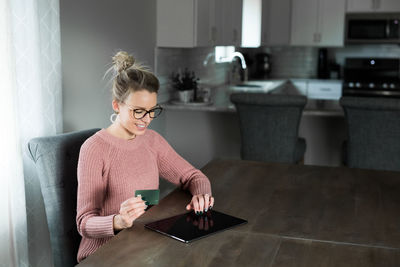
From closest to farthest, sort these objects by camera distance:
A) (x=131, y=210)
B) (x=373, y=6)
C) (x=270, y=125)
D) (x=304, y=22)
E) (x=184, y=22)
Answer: (x=131, y=210) → (x=270, y=125) → (x=184, y=22) → (x=373, y=6) → (x=304, y=22)

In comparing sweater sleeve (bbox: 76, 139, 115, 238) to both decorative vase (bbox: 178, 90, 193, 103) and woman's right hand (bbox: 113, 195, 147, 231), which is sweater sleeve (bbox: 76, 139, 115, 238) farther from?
decorative vase (bbox: 178, 90, 193, 103)

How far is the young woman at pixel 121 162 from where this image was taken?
176 cm

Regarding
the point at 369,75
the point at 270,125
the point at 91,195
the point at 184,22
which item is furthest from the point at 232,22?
the point at 91,195

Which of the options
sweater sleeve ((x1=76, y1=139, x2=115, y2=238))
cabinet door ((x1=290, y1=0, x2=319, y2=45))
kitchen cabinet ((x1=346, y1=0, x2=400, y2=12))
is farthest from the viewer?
cabinet door ((x1=290, y1=0, x2=319, y2=45))

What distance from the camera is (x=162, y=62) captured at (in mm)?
4160

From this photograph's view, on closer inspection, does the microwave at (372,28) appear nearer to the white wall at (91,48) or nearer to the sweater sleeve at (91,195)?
the white wall at (91,48)

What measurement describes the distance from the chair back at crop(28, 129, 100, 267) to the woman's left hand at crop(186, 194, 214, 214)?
1.71 feet

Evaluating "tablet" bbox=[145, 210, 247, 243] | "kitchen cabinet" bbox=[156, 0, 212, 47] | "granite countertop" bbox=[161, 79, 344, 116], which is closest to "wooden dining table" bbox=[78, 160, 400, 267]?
"tablet" bbox=[145, 210, 247, 243]

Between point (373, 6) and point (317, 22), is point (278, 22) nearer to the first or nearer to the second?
point (317, 22)

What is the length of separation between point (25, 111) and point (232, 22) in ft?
9.72

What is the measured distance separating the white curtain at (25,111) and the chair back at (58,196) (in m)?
0.17

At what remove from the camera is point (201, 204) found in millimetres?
1753

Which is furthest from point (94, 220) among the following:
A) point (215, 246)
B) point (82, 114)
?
point (82, 114)

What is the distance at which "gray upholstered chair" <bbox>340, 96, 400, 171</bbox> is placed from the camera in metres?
3.16
